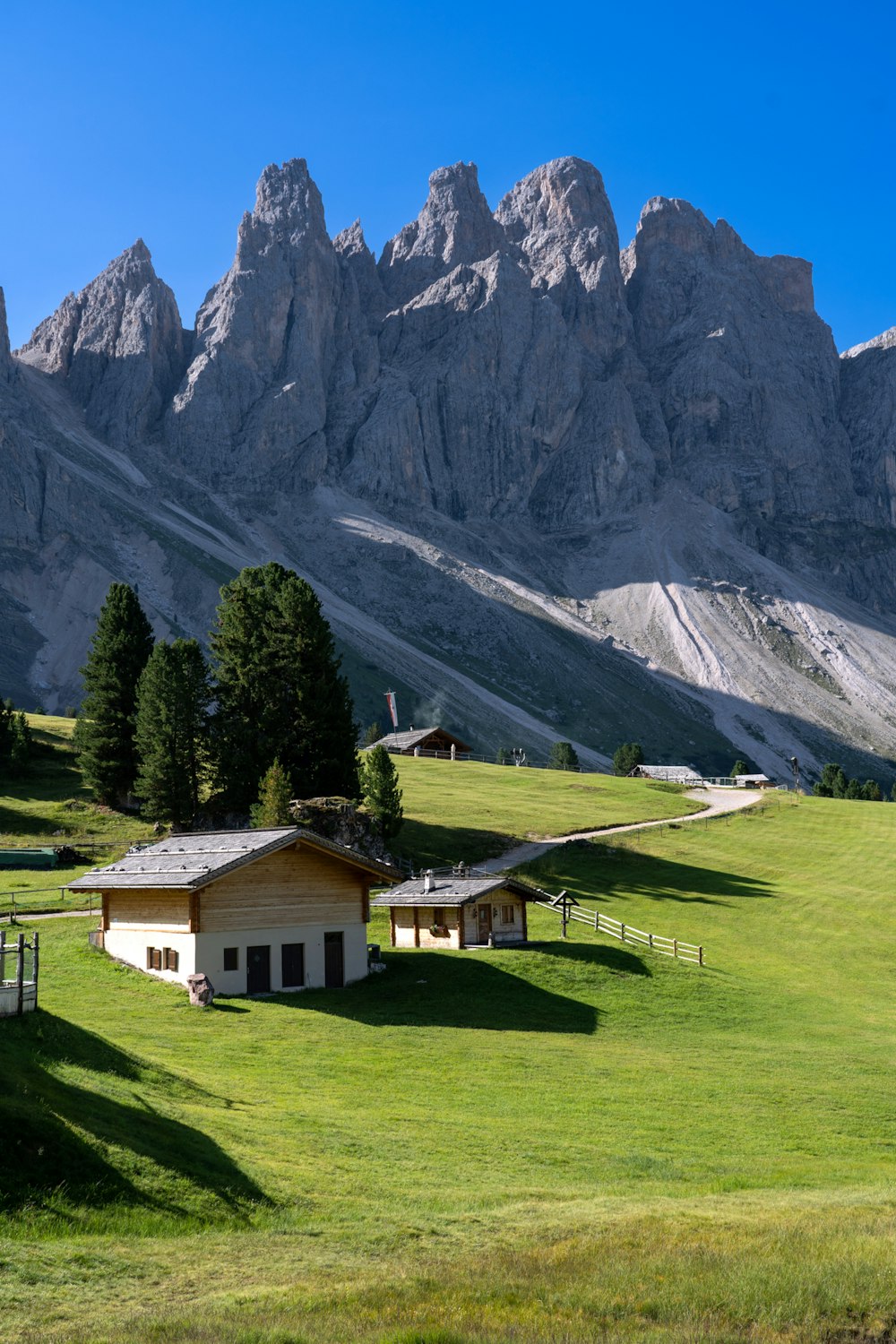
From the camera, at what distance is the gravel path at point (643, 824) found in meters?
62.3

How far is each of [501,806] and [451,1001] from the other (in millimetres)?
44874

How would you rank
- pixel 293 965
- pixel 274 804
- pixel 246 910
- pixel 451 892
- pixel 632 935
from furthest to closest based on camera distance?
pixel 274 804 → pixel 632 935 → pixel 451 892 → pixel 293 965 → pixel 246 910

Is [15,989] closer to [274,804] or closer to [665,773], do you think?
[274,804]

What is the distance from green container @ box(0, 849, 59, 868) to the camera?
56.8m

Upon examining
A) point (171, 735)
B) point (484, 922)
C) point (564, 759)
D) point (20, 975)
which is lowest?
point (484, 922)

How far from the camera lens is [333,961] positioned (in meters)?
39.4

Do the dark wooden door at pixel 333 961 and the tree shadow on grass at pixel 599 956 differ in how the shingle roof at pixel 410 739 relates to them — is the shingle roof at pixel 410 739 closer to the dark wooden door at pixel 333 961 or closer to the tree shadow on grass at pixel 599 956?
the tree shadow on grass at pixel 599 956

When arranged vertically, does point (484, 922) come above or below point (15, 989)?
below

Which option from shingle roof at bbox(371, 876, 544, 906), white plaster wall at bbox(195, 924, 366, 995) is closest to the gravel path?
shingle roof at bbox(371, 876, 544, 906)

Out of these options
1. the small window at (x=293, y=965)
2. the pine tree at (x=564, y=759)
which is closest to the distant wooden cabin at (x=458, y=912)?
the small window at (x=293, y=965)

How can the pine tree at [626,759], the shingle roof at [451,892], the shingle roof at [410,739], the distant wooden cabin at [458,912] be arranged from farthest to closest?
the pine tree at [626,759]
the shingle roof at [410,739]
the distant wooden cabin at [458,912]
the shingle roof at [451,892]

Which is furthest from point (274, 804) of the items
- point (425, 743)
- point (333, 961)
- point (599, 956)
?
point (425, 743)

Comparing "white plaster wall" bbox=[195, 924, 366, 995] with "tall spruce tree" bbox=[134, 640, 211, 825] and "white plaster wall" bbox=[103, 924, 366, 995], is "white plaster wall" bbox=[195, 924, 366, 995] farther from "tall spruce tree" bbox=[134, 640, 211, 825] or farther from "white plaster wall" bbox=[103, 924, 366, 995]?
"tall spruce tree" bbox=[134, 640, 211, 825]

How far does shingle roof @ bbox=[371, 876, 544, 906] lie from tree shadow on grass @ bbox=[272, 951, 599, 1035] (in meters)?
2.47
